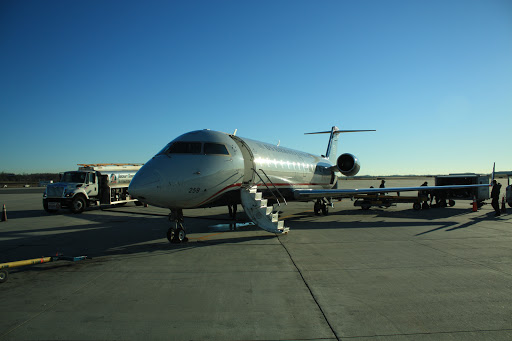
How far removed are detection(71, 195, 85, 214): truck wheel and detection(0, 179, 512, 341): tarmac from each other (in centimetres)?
890

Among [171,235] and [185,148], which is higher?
[185,148]

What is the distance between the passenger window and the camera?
9180mm

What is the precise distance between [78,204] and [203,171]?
41.7ft

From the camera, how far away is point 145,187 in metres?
7.91

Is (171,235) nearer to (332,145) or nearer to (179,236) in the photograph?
(179,236)

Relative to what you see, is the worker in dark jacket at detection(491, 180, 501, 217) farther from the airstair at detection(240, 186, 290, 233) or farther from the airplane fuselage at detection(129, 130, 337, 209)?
the airstair at detection(240, 186, 290, 233)

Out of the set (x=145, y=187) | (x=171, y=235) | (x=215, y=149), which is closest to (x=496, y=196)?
(x=215, y=149)

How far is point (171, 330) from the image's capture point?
367 cm

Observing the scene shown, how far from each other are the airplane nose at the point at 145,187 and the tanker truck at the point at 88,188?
1022 cm

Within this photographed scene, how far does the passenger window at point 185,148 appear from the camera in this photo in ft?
30.1

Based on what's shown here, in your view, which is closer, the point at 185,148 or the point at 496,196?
the point at 185,148

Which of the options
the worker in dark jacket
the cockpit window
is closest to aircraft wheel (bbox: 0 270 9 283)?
the cockpit window

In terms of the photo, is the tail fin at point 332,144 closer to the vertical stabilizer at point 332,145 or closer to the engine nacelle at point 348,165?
the vertical stabilizer at point 332,145

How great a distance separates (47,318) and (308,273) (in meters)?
4.08
